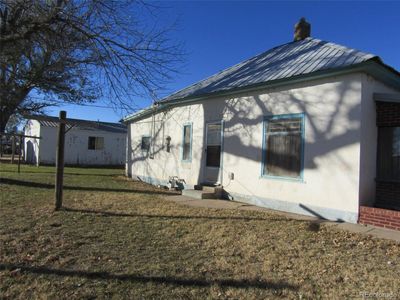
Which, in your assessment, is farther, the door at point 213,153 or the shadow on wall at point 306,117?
the door at point 213,153

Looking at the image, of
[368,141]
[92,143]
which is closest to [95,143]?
[92,143]

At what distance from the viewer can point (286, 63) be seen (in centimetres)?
1001

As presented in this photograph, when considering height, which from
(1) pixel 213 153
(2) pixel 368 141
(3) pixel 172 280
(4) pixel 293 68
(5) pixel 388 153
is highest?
(4) pixel 293 68

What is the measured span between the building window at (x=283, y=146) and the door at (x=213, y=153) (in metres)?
2.06

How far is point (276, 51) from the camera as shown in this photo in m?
12.3

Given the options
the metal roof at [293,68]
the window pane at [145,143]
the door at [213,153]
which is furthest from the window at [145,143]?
the door at [213,153]

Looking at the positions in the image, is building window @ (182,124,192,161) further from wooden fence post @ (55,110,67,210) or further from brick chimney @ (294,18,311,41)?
wooden fence post @ (55,110,67,210)

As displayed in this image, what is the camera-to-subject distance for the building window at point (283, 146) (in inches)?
344

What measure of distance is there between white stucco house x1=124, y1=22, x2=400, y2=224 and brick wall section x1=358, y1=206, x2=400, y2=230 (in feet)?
0.59

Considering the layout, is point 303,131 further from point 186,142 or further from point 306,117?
point 186,142

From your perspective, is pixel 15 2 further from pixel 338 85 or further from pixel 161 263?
pixel 338 85

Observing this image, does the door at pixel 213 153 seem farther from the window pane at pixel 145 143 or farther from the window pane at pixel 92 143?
the window pane at pixel 92 143

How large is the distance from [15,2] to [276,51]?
8084 mm

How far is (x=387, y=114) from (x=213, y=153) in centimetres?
546
